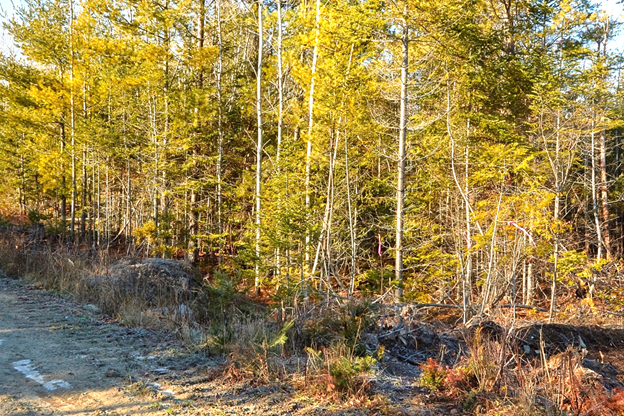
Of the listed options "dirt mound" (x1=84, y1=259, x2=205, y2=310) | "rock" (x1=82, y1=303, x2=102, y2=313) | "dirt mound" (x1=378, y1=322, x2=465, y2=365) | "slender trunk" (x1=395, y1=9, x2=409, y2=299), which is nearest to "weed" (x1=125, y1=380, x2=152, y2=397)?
"dirt mound" (x1=378, y1=322, x2=465, y2=365)

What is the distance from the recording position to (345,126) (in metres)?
11.4

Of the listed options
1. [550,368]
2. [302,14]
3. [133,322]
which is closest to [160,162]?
[302,14]

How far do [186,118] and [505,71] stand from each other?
31.3 feet

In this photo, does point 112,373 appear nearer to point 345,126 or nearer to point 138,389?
point 138,389

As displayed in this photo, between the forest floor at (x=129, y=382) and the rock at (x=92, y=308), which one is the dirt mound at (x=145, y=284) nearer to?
the rock at (x=92, y=308)

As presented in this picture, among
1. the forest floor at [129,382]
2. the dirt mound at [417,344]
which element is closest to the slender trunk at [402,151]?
the dirt mound at [417,344]

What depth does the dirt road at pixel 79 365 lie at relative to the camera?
12.6 feet

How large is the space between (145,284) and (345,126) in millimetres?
6079

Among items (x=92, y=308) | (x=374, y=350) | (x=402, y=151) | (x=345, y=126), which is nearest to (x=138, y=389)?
(x=374, y=350)

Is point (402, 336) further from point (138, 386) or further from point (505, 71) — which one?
point (505, 71)

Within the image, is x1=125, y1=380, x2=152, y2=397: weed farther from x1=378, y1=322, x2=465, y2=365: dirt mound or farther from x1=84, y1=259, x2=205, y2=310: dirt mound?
x1=84, y1=259, x2=205, y2=310: dirt mound

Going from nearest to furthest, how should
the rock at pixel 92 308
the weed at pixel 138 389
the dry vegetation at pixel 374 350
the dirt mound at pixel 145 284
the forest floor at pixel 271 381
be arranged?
the forest floor at pixel 271 381, the dry vegetation at pixel 374 350, the weed at pixel 138 389, the rock at pixel 92 308, the dirt mound at pixel 145 284

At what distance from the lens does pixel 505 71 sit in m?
12.3

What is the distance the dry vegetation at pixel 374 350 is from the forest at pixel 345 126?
1280 mm
